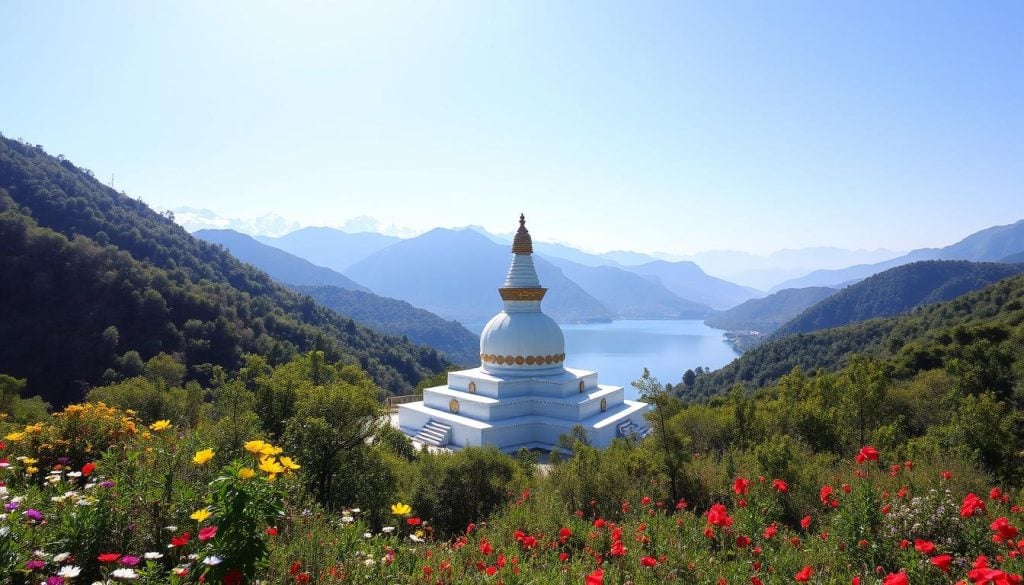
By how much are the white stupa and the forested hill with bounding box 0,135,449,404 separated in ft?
62.1

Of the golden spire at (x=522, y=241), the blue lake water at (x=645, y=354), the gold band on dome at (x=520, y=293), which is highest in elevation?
the golden spire at (x=522, y=241)

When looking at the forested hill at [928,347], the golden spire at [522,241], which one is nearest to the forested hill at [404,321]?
the forested hill at [928,347]

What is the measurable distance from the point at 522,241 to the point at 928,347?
62.9ft

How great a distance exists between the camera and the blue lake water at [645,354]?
8644 cm

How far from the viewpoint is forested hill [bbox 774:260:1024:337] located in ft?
263

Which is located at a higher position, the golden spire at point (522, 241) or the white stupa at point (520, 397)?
the golden spire at point (522, 241)

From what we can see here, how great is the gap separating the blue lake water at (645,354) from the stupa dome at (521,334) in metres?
44.1

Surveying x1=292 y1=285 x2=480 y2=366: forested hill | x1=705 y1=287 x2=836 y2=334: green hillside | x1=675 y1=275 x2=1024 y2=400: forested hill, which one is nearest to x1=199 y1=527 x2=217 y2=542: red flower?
x1=675 y1=275 x2=1024 y2=400: forested hill

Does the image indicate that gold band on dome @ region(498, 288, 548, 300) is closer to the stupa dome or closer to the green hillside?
the stupa dome

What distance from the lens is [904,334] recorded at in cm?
4144

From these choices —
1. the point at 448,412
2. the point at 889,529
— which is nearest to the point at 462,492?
the point at 889,529

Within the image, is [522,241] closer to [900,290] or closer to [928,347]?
[928,347]

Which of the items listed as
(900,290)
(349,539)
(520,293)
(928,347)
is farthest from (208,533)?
(900,290)

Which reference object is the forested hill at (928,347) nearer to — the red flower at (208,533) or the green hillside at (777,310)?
the red flower at (208,533)
